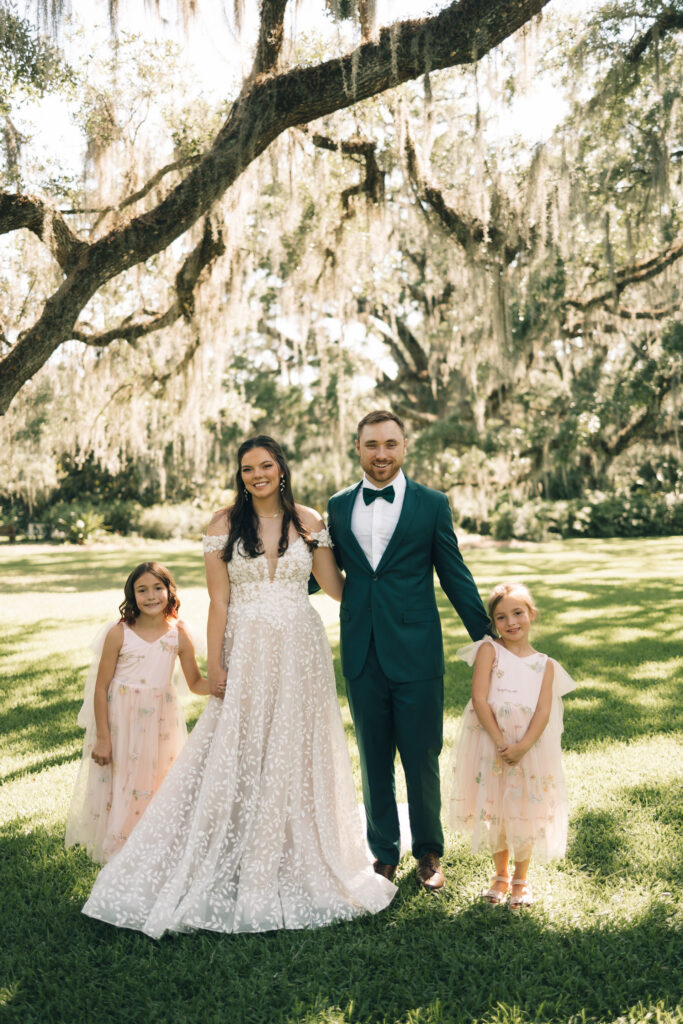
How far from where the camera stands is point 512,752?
3000 mm

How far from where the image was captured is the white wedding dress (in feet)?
9.54

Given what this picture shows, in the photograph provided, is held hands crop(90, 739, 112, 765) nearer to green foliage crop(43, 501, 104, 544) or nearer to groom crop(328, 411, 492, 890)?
groom crop(328, 411, 492, 890)

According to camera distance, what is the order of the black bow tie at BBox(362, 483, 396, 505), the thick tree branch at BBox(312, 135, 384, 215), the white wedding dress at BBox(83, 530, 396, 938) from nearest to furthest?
the white wedding dress at BBox(83, 530, 396, 938) < the black bow tie at BBox(362, 483, 396, 505) < the thick tree branch at BBox(312, 135, 384, 215)

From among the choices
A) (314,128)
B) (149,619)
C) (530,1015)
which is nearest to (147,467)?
(314,128)

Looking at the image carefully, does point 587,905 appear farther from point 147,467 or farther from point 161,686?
point 147,467

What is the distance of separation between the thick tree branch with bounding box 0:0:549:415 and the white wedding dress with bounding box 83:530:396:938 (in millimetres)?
3251

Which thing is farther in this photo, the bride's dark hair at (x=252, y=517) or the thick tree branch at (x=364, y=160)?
the thick tree branch at (x=364, y=160)

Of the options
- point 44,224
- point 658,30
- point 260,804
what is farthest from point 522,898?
point 658,30

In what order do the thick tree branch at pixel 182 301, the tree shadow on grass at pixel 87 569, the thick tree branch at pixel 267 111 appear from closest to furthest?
the thick tree branch at pixel 267 111, the thick tree branch at pixel 182 301, the tree shadow on grass at pixel 87 569

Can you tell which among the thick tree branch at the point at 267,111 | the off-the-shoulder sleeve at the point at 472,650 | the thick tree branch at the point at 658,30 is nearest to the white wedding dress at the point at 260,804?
the off-the-shoulder sleeve at the point at 472,650

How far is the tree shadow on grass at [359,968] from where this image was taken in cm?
240

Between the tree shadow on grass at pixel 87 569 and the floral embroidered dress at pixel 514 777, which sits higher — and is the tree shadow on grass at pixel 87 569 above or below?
below

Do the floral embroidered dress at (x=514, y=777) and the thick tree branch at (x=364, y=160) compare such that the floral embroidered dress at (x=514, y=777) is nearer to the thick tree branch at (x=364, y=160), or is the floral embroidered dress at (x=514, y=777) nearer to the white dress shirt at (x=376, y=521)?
the white dress shirt at (x=376, y=521)

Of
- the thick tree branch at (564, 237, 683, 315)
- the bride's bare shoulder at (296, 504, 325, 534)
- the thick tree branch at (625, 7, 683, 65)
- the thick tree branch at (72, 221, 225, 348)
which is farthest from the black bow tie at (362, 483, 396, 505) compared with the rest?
the thick tree branch at (564, 237, 683, 315)
